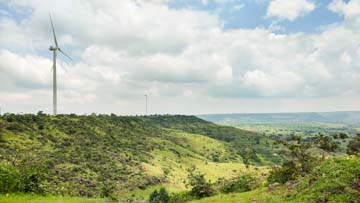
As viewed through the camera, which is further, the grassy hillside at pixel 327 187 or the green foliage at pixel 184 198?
the green foliage at pixel 184 198

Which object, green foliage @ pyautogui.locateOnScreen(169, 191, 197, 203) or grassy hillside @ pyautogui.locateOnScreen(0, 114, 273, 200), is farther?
grassy hillside @ pyautogui.locateOnScreen(0, 114, 273, 200)

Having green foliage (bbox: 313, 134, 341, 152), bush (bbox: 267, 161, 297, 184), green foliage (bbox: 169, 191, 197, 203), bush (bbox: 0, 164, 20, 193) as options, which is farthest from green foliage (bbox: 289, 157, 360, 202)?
bush (bbox: 0, 164, 20, 193)

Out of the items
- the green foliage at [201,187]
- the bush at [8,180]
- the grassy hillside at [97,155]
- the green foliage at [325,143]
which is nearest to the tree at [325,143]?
the green foliage at [325,143]

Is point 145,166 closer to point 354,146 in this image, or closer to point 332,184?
point 354,146

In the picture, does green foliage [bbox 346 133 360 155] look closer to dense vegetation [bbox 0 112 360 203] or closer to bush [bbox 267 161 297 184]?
dense vegetation [bbox 0 112 360 203]

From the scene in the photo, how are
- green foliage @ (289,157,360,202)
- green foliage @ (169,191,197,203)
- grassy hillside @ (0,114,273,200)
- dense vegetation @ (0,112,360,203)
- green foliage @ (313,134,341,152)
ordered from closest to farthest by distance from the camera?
1. green foliage @ (289,157,360,202)
2. dense vegetation @ (0,112,360,203)
3. green foliage @ (313,134,341,152)
4. green foliage @ (169,191,197,203)
5. grassy hillside @ (0,114,273,200)

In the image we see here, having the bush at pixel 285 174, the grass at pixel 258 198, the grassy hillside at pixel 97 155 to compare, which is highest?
the bush at pixel 285 174

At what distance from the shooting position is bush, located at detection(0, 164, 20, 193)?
65.6 feet

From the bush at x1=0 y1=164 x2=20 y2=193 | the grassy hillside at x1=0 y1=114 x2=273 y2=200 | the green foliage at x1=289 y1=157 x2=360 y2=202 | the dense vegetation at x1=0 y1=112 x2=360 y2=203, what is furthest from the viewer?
the grassy hillside at x1=0 y1=114 x2=273 y2=200

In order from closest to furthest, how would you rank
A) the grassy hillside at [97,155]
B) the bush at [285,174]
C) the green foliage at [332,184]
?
the green foliage at [332,184]
the bush at [285,174]
the grassy hillside at [97,155]

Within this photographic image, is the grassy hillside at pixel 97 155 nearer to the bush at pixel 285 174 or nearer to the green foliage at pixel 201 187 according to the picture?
the green foliage at pixel 201 187

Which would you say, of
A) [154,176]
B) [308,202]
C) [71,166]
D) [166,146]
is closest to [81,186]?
Result: [71,166]

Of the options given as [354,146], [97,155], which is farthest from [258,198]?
[97,155]

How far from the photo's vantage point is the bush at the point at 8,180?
65.6 ft
